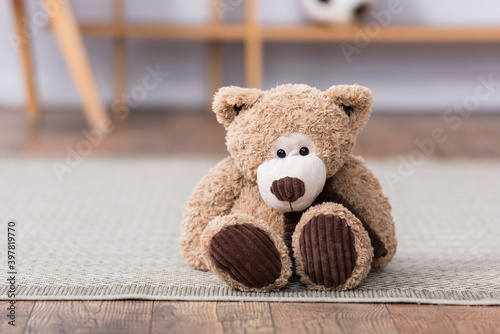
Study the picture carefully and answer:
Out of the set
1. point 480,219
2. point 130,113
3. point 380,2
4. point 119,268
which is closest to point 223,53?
point 130,113

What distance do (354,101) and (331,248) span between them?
0.16 m

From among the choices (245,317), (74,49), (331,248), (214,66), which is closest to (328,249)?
(331,248)

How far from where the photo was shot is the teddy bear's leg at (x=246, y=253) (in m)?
0.70

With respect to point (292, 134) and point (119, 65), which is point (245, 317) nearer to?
point (292, 134)

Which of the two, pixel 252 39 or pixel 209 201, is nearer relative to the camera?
pixel 209 201

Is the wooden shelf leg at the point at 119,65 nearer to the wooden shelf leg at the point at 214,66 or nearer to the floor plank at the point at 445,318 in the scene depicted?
the wooden shelf leg at the point at 214,66

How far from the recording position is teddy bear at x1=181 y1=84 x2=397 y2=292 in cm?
71

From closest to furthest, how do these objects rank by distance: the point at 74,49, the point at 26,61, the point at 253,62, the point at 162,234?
the point at 162,234, the point at 74,49, the point at 26,61, the point at 253,62

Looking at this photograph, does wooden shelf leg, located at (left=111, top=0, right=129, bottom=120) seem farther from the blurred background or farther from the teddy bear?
the teddy bear

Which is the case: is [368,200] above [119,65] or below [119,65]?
above

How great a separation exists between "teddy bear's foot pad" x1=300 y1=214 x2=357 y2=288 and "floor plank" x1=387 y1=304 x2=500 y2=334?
0.06 m

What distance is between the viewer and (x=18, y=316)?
2.23 feet

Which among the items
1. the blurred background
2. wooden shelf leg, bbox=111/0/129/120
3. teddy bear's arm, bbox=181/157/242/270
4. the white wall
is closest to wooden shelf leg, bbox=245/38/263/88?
the blurred background

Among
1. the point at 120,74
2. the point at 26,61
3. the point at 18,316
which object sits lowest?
the point at 120,74
